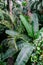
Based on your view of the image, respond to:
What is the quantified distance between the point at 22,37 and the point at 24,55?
2.15ft

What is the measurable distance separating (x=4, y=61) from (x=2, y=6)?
6.44ft

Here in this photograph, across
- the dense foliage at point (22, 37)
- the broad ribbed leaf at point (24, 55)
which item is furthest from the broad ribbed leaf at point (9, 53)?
the broad ribbed leaf at point (24, 55)

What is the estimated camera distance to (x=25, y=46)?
442 cm

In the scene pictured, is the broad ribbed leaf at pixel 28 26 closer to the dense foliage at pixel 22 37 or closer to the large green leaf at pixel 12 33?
the dense foliage at pixel 22 37

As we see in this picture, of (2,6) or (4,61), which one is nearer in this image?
(4,61)

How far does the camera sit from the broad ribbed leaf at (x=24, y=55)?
4.16 metres

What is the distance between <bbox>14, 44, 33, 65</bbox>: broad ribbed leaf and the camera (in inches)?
164

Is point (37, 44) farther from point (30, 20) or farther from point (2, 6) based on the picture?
point (2, 6)

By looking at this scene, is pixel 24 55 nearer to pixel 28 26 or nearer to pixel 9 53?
pixel 9 53

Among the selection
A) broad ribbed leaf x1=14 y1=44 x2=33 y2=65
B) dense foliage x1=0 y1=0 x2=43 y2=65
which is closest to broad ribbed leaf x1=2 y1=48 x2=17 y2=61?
dense foliage x1=0 y1=0 x2=43 y2=65

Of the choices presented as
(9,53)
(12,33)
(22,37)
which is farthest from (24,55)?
(12,33)

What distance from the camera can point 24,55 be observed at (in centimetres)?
422

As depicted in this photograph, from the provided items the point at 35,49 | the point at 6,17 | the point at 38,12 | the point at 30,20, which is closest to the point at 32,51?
the point at 35,49

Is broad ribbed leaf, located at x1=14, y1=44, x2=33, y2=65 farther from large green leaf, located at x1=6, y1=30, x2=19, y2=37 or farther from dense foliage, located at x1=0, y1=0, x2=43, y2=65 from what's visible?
large green leaf, located at x1=6, y1=30, x2=19, y2=37
